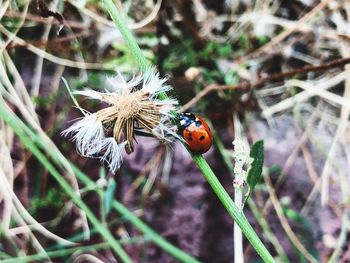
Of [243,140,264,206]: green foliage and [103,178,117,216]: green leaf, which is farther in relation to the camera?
[103,178,117,216]: green leaf

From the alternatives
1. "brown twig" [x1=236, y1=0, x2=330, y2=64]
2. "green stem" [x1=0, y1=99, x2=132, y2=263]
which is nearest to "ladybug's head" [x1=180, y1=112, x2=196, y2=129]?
"green stem" [x1=0, y1=99, x2=132, y2=263]

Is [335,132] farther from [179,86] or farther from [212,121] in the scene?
[179,86]

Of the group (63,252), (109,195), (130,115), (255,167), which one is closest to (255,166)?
(255,167)

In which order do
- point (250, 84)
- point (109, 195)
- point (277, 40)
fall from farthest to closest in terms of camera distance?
point (277, 40)
point (250, 84)
point (109, 195)

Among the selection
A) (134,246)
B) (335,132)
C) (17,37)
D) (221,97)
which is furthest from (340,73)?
(17,37)

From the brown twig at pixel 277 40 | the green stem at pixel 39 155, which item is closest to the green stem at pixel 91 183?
the green stem at pixel 39 155

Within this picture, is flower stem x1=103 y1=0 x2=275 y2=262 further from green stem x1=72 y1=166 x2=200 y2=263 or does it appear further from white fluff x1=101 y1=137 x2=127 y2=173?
green stem x1=72 y1=166 x2=200 y2=263

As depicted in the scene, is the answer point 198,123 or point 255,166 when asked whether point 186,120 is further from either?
point 255,166
